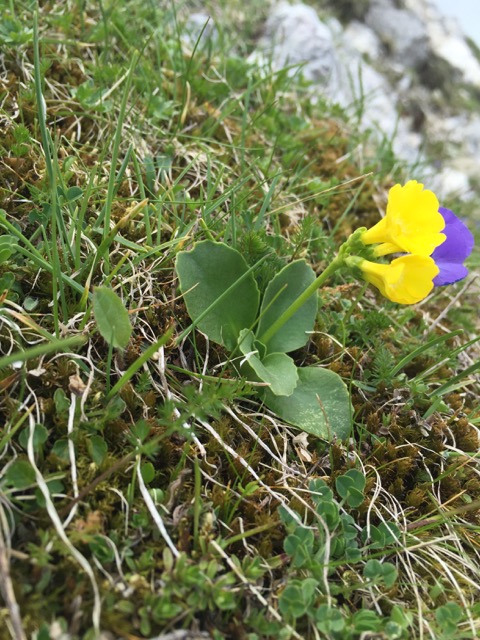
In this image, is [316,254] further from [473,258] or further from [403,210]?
[473,258]

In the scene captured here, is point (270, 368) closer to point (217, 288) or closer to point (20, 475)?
point (217, 288)

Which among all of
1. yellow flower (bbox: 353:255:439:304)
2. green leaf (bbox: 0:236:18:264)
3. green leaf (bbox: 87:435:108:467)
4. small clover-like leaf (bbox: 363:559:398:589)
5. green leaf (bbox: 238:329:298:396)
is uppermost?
yellow flower (bbox: 353:255:439:304)

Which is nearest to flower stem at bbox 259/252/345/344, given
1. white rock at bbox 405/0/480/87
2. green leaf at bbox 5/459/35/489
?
green leaf at bbox 5/459/35/489

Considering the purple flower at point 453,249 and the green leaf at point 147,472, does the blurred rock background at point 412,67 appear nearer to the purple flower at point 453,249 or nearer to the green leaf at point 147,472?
the purple flower at point 453,249

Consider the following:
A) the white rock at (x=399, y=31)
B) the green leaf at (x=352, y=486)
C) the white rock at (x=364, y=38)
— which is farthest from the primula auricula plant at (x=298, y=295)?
the white rock at (x=399, y=31)

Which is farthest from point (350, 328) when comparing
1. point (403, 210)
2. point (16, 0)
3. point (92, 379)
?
point (16, 0)

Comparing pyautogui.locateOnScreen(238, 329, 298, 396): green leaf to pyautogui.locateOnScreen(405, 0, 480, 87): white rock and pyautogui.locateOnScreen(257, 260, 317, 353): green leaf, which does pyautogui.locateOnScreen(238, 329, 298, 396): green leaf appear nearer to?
pyautogui.locateOnScreen(257, 260, 317, 353): green leaf

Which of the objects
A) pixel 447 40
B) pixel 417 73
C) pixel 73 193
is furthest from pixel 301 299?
pixel 447 40
